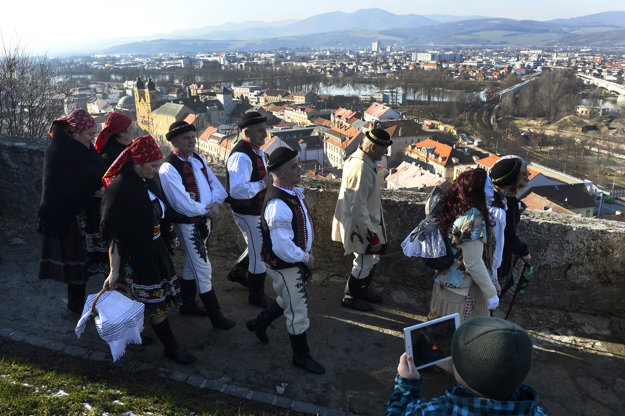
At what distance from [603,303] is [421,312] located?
135 centimetres

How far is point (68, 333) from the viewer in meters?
3.11

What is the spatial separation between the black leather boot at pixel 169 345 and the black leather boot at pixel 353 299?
1.29 metres

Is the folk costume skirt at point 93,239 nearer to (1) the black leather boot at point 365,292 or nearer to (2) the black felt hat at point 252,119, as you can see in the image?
(2) the black felt hat at point 252,119

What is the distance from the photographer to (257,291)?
3.54 m

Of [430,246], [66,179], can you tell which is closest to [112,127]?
[66,179]

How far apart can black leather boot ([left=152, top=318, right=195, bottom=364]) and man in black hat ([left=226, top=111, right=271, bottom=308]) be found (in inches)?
33.7

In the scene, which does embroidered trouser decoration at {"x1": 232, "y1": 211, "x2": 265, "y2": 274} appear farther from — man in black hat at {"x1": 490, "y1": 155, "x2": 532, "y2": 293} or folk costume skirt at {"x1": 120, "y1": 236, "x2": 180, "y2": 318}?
man in black hat at {"x1": 490, "y1": 155, "x2": 532, "y2": 293}

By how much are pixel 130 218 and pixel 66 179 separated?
87 cm

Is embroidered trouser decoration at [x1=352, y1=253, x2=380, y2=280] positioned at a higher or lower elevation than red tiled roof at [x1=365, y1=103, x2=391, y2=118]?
higher

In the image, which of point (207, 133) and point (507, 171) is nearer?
point (507, 171)

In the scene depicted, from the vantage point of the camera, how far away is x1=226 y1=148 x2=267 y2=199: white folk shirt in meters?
3.23

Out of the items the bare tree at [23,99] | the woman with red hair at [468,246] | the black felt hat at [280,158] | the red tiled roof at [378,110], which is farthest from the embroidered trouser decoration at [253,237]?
the red tiled roof at [378,110]

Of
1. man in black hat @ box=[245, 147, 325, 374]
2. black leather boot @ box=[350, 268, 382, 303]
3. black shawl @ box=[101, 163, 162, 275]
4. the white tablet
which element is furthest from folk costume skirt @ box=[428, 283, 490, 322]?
black shawl @ box=[101, 163, 162, 275]

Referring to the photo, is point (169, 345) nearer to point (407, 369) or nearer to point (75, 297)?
point (75, 297)
